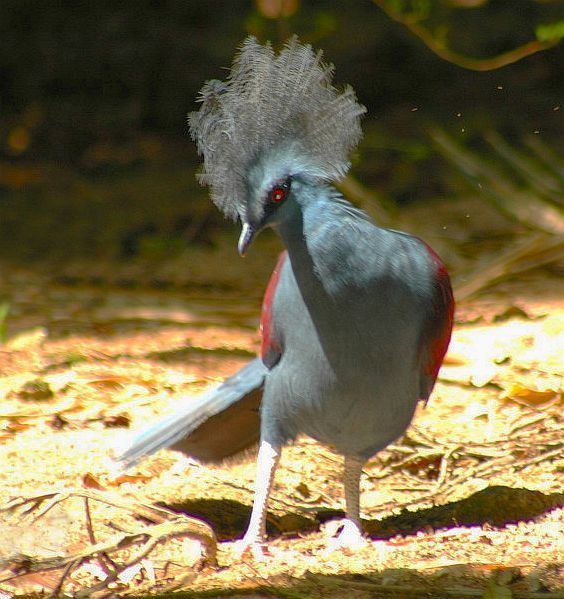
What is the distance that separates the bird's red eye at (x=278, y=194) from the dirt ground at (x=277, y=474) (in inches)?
38.4

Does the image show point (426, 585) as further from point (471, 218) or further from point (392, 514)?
point (471, 218)

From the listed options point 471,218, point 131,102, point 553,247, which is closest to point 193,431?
point 553,247

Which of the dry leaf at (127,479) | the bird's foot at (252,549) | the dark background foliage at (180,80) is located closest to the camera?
the bird's foot at (252,549)

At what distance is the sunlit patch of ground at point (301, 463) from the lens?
2875 millimetres

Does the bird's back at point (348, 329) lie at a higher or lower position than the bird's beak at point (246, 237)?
lower

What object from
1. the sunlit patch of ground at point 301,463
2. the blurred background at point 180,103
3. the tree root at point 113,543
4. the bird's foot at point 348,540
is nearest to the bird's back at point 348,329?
the bird's foot at point 348,540

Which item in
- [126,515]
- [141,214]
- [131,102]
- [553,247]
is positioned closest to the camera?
[126,515]

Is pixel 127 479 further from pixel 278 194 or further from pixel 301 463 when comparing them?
pixel 278 194

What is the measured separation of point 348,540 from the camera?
3.26m

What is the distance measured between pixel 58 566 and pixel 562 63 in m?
8.66

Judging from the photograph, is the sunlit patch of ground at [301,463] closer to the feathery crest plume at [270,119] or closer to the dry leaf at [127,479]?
the dry leaf at [127,479]

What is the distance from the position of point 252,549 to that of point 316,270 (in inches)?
37.7

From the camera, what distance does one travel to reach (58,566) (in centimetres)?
254

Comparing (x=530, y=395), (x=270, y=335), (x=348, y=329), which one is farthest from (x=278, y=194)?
(x=530, y=395)
